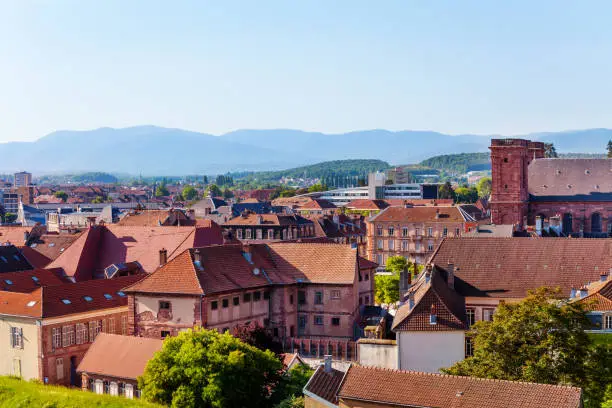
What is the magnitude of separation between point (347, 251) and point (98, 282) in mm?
18069

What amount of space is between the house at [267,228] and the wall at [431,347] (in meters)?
62.2

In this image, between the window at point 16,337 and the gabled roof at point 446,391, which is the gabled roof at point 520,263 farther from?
the window at point 16,337

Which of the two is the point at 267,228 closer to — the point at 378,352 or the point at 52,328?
the point at 52,328

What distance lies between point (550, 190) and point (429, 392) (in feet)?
218

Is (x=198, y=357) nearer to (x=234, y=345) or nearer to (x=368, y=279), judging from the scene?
(x=234, y=345)

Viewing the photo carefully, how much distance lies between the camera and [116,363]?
50.8 meters

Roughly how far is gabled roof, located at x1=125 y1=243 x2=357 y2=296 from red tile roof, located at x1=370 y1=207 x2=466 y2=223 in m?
56.0

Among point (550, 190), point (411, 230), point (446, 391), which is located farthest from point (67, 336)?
point (411, 230)

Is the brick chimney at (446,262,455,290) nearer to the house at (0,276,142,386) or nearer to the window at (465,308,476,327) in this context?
the window at (465,308,476,327)

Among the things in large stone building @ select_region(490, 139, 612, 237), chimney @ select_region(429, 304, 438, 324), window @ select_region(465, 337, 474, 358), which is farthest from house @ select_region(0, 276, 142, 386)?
large stone building @ select_region(490, 139, 612, 237)

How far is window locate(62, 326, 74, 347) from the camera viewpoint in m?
56.6

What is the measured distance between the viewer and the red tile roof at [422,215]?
11794 cm

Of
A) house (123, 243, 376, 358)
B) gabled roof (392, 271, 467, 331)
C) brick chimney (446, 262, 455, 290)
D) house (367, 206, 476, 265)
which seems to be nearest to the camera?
gabled roof (392, 271, 467, 331)

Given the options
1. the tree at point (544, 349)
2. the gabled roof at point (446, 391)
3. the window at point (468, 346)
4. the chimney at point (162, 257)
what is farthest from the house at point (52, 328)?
the tree at point (544, 349)
